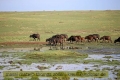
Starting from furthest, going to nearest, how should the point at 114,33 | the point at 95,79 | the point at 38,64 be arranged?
the point at 114,33
the point at 38,64
the point at 95,79

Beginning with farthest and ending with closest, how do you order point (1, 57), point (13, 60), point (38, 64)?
point (1, 57) < point (13, 60) < point (38, 64)

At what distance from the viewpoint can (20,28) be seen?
31.2 metres

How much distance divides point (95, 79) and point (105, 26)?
23.0 m

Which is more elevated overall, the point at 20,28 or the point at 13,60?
the point at 20,28

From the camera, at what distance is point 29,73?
11305 millimetres

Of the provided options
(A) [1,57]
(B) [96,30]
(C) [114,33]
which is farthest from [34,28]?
(A) [1,57]

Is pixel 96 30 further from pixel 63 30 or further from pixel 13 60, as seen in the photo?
pixel 13 60

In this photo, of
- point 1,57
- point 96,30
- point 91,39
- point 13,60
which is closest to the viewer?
point 13,60

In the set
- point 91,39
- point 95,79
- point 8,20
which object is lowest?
point 95,79

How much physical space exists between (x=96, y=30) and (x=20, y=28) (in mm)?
8266

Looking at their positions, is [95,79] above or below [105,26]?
below

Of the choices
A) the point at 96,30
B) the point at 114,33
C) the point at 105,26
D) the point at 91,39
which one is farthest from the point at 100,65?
the point at 105,26

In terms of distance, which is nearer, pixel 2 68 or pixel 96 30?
pixel 2 68

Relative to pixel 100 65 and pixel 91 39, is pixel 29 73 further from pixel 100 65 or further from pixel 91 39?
pixel 91 39
